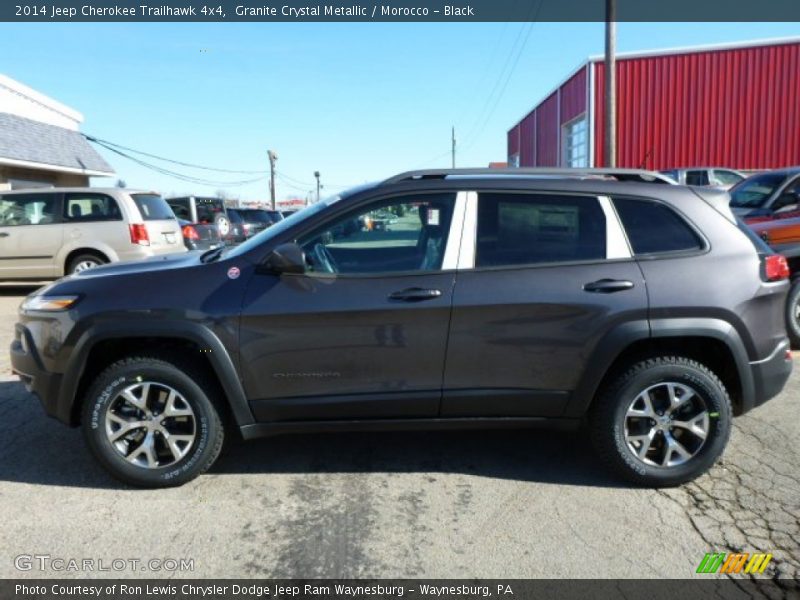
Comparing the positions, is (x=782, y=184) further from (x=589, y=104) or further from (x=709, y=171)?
(x=589, y=104)

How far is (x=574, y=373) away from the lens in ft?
11.5

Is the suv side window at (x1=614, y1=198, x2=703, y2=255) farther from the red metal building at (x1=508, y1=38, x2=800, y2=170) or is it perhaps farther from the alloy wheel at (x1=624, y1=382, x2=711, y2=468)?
the red metal building at (x1=508, y1=38, x2=800, y2=170)

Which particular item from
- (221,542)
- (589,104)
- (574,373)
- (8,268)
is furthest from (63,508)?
(589,104)

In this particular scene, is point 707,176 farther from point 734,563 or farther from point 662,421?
point 734,563

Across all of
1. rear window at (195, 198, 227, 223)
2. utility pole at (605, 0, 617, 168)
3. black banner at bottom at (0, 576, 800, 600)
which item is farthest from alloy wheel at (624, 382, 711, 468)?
rear window at (195, 198, 227, 223)

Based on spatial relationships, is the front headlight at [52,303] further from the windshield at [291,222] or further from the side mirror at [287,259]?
the side mirror at [287,259]

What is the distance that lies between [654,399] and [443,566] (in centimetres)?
160

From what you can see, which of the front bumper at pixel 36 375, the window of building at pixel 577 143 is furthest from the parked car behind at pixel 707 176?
the front bumper at pixel 36 375

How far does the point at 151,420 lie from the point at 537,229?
2.47 meters

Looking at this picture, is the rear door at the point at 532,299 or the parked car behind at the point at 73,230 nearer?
the rear door at the point at 532,299

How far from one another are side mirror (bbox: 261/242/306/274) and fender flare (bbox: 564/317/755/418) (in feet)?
5.58

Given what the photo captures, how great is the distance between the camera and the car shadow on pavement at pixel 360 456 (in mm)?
3805

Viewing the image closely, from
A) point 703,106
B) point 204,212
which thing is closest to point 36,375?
point 204,212

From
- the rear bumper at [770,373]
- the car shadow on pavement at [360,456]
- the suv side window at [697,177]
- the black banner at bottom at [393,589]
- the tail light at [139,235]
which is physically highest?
the suv side window at [697,177]
